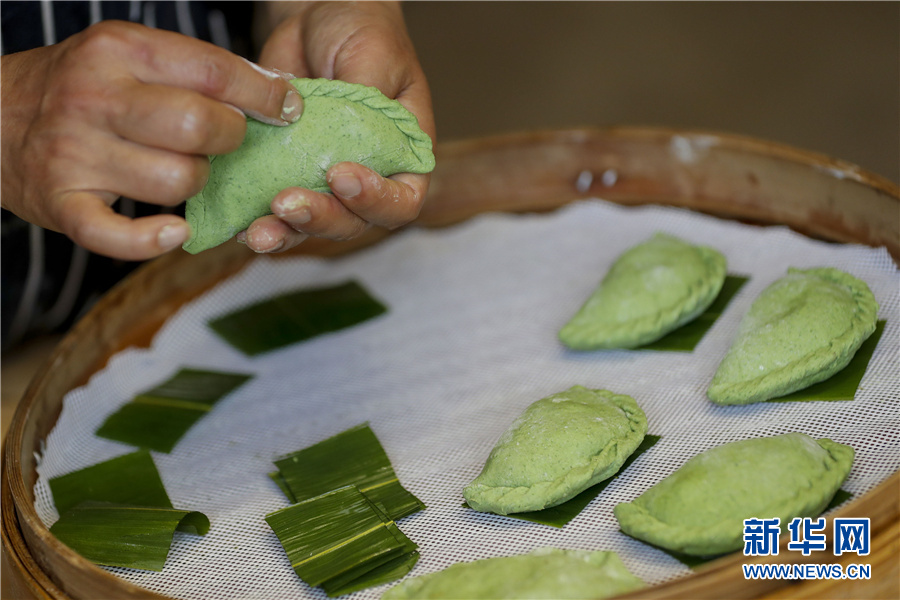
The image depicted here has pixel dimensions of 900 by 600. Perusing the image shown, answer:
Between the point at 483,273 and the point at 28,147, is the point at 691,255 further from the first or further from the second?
the point at 28,147

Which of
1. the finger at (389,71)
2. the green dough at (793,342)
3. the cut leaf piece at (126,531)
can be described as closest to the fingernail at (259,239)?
the finger at (389,71)

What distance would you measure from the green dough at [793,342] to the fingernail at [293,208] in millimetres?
886

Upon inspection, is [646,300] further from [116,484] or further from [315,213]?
[116,484]

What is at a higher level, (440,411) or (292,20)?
(292,20)

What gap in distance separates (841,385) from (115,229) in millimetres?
1371

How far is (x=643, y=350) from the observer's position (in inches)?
71.1

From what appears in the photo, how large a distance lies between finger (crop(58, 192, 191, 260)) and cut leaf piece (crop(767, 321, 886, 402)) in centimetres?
118

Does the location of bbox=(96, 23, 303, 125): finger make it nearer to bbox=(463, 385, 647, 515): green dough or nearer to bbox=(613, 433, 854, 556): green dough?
bbox=(463, 385, 647, 515): green dough

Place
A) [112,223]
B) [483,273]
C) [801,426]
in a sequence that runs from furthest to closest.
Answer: [483,273], [801,426], [112,223]

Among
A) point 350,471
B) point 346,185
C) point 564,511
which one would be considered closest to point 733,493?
point 564,511

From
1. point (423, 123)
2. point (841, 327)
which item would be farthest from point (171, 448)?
point (841, 327)

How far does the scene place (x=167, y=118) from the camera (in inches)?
45.9

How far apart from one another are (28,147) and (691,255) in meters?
1.47

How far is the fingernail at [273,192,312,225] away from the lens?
1431 mm
